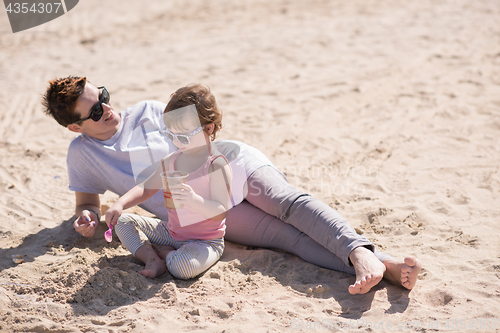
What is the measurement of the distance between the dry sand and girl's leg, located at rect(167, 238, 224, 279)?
93 millimetres

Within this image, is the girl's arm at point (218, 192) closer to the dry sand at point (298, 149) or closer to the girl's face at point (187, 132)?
the girl's face at point (187, 132)

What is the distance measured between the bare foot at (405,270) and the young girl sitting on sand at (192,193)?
109cm

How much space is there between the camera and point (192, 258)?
2.81 m

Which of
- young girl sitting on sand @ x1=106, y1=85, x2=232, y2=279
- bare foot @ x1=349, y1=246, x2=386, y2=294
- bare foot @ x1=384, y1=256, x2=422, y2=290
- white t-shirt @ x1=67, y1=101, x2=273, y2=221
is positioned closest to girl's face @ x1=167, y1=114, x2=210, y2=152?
young girl sitting on sand @ x1=106, y1=85, x2=232, y2=279

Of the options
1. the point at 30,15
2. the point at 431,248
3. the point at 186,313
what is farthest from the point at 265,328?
the point at 30,15

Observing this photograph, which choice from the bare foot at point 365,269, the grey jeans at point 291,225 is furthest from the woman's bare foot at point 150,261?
the bare foot at point 365,269

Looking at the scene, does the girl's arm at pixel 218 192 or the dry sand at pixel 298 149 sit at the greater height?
the girl's arm at pixel 218 192

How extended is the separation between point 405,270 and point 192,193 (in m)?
1.35

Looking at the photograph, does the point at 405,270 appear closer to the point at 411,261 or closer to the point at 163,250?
the point at 411,261

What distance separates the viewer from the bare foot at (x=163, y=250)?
3067 millimetres

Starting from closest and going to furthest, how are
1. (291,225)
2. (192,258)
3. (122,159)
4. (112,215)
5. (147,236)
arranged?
(112,215)
(192,258)
(291,225)
(147,236)
(122,159)

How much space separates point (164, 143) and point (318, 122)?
2558 mm

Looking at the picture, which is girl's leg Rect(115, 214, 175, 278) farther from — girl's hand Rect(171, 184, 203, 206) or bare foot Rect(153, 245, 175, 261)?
girl's hand Rect(171, 184, 203, 206)

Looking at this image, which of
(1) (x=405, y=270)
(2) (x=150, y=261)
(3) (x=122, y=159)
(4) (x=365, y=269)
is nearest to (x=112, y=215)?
(2) (x=150, y=261)
